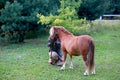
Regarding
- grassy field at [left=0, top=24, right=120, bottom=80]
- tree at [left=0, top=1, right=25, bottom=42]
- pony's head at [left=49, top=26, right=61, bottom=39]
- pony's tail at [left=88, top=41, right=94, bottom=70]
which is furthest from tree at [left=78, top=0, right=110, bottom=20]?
pony's tail at [left=88, top=41, right=94, bottom=70]

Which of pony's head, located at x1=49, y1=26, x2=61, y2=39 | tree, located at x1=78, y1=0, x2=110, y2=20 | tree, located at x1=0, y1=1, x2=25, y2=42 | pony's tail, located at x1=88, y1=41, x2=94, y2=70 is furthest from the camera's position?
tree, located at x1=78, y1=0, x2=110, y2=20

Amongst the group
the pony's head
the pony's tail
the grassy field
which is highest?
the pony's head

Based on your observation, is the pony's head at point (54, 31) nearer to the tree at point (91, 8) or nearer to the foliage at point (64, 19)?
the foliage at point (64, 19)

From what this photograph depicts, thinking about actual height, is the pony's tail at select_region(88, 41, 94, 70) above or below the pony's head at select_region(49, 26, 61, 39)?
below

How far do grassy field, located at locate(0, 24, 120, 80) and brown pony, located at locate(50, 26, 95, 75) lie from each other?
1.32ft

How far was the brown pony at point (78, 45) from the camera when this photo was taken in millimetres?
7633

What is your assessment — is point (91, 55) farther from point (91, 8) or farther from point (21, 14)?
point (91, 8)

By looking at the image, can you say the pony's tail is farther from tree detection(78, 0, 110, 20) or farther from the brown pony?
tree detection(78, 0, 110, 20)

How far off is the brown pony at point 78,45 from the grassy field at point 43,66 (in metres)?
0.40

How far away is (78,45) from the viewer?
25.8 feet

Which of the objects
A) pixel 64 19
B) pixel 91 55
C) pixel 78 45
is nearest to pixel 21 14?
pixel 64 19

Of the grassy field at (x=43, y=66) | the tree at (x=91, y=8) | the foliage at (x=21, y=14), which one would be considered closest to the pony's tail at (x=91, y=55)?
the grassy field at (x=43, y=66)

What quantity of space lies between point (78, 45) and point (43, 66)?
171 centimetres

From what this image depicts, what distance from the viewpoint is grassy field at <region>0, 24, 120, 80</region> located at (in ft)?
25.1
